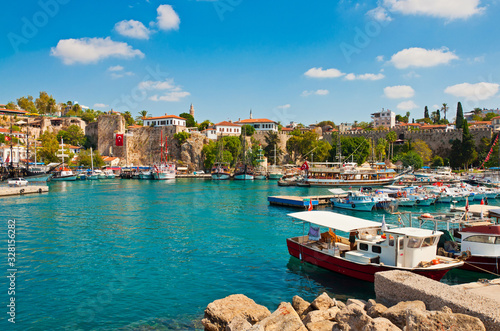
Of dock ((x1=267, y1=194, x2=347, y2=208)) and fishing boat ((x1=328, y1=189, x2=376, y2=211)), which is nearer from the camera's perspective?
fishing boat ((x1=328, y1=189, x2=376, y2=211))

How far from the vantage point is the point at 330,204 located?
31.3m

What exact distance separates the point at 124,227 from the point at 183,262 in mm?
8109

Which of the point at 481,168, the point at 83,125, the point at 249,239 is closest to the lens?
the point at 249,239

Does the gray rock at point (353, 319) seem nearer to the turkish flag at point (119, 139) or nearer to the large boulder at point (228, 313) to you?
the large boulder at point (228, 313)

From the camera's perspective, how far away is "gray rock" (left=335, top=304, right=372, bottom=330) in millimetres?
6750

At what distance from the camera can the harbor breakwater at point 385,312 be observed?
6320mm

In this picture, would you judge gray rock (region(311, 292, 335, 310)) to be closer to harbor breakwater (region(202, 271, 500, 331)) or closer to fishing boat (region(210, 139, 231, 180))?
harbor breakwater (region(202, 271, 500, 331))

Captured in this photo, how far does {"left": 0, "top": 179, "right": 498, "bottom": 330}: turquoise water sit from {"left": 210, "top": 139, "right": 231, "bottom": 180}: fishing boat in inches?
1502

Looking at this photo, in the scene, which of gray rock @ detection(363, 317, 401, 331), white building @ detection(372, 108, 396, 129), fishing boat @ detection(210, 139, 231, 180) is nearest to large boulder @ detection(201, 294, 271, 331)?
gray rock @ detection(363, 317, 401, 331)

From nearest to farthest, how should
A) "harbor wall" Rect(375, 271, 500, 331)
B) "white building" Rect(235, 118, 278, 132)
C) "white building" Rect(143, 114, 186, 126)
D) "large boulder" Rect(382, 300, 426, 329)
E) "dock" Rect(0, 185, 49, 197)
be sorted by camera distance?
"harbor wall" Rect(375, 271, 500, 331), "large boulder" Rect(382, 300, 426, 329), "dock" Rect(0, 185, 49, 197), "white building" Rect(143, 114, 186, 126), "white building" Rect(235, 118, 278, 132)

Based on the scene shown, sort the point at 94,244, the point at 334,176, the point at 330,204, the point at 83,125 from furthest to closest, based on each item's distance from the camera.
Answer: the point at 83,125 → the point at 334,176 → the point at 330,204 → the point at 94,244

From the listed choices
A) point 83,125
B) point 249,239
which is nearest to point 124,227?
point 249,239

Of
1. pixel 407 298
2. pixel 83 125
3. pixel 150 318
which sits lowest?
pixel 150 318

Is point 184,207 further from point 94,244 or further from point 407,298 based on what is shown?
point 407,298
